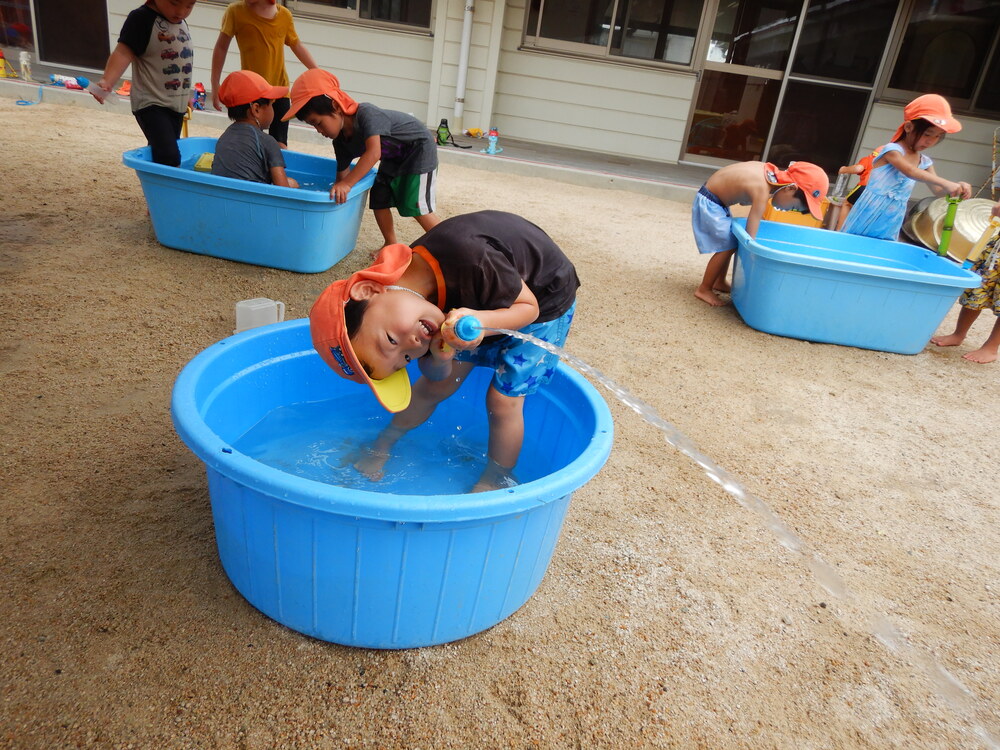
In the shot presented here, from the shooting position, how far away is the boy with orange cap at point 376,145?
2.95m

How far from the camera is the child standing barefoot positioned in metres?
3.26

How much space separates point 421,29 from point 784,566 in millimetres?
7223

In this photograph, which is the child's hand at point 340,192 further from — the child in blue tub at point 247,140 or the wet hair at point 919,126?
the wet hair at point 919,126

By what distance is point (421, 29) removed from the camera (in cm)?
743

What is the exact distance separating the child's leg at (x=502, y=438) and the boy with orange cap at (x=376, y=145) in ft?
5.35

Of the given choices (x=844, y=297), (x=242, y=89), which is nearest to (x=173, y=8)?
(x=242, y=89)

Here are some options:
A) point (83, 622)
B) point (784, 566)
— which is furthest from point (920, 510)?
point (83, 622)

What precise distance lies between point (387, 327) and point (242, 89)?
2.35 meters

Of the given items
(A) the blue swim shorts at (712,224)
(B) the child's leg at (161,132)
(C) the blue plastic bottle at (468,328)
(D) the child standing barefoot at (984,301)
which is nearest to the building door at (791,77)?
(A) the blue swim shorts at (712,224)

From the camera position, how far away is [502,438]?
1.83 m

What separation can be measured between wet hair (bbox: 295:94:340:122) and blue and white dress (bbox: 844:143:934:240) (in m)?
2.96

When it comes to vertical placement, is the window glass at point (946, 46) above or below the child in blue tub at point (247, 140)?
above

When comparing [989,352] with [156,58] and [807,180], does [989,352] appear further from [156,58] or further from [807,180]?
[156,58]

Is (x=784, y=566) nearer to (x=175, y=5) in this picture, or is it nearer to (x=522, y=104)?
(x=175, y=5)
